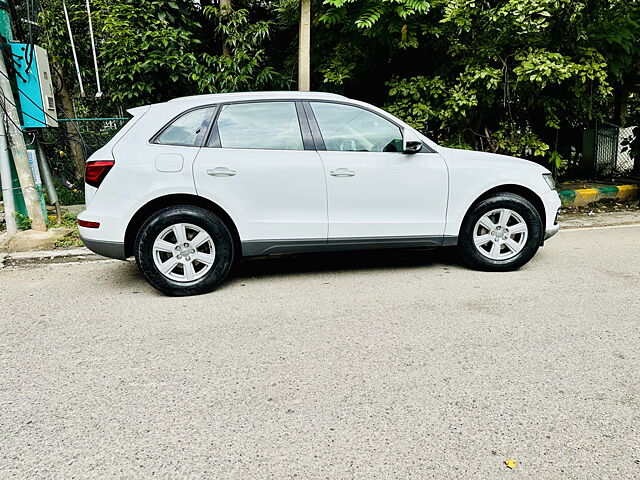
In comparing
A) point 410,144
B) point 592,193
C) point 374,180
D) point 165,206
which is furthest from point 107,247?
point 592,193

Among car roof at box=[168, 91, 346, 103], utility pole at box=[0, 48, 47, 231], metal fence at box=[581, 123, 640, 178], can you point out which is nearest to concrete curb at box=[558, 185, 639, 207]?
metal fence at box=[581, 123, 640, 178]

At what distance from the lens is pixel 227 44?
26.0ft

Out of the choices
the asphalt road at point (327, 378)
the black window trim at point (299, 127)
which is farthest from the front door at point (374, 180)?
the asphalt road at point (327, 378)

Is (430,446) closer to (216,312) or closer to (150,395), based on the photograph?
(150,395)

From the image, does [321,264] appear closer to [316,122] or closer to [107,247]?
[316,122]

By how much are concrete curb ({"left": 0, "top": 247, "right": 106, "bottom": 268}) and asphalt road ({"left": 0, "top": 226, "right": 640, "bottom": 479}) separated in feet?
2.76

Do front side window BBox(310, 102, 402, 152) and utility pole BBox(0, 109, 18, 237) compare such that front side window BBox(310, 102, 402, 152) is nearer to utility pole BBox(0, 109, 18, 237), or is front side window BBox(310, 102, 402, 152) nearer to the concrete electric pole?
the concrete electric pole

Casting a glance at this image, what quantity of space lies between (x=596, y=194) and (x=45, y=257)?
843 centimetres

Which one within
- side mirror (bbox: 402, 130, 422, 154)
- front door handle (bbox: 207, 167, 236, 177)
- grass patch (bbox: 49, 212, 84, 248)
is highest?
side mirror (bbox: 402, 130, 422, 154)

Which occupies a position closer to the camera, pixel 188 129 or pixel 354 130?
pixel 188 129

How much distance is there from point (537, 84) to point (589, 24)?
3.12ft

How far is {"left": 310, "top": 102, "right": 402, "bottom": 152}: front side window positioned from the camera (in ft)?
15.1

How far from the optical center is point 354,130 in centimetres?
466

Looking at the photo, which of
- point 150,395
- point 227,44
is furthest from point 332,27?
point 150,395
